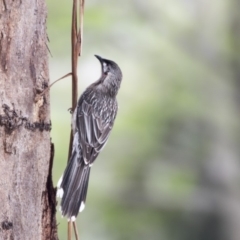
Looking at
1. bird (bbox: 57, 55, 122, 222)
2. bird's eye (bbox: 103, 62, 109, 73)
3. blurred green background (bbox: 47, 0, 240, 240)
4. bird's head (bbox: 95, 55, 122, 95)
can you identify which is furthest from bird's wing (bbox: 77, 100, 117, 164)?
blurred green background (bbox: 47, 0, 240, 240)

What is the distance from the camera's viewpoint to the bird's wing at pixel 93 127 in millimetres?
5133

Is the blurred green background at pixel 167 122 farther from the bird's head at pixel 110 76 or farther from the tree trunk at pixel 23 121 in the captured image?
the tree trunk at pixel 23 121

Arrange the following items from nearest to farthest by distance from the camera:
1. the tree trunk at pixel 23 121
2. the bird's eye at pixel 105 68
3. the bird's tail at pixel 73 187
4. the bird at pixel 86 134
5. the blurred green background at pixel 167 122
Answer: the tree trunk at pixel 23 121 < the bird's tail at pixel 73 187 < the bird at pixel 86 134 < the bird's eye at pixel 105 68 < the blurred green background at pixel 167 122

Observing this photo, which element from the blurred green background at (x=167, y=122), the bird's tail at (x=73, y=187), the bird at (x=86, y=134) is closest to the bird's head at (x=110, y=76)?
the bird at (x=86, y=134)

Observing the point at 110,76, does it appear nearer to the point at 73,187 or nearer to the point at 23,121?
the point at 73,187

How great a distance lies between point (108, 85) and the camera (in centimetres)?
627

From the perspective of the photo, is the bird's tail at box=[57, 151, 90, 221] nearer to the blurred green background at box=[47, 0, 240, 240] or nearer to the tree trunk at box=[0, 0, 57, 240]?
the tree trunk at box=[0, 0, 57, 240]

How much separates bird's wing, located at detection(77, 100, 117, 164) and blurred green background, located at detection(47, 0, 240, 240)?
483 cm

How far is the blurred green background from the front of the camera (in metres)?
11.2

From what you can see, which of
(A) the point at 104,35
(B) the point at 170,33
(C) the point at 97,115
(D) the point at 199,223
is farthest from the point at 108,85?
(D) the point at 199,223

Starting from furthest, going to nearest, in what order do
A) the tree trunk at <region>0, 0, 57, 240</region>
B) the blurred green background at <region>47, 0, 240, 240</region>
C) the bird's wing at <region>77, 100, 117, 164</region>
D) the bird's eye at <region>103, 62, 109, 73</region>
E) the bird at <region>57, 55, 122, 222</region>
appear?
the blurred green background at <region>47, 0, 240, 240</region> → the bird's eye at <region>103, 62, 109, 73</region> → the bird's wing at <region>77, 100, 117, 164</region> → the bird at <region>57, 55, 122, 222</region> → the tree trunk at <region>0, 0, 57, 240</region>

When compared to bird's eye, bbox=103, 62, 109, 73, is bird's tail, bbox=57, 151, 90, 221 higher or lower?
lower

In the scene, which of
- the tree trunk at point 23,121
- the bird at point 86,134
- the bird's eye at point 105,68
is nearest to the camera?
the tree trunk at point 23,121

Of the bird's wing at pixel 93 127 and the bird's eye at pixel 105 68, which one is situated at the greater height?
the bird's eye at pixel 105 68
